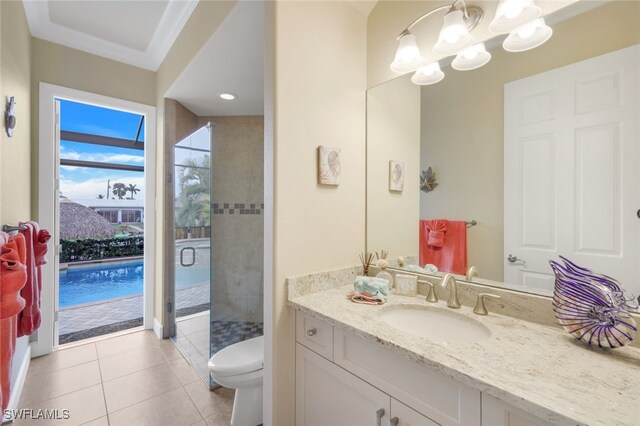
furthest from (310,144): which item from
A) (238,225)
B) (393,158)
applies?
(238,225)

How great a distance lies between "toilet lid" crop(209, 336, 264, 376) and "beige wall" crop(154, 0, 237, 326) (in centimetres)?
139

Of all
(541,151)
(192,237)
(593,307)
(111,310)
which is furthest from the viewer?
(111,310)

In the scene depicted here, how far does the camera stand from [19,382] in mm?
1960

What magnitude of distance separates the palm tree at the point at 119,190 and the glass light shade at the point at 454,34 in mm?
5715

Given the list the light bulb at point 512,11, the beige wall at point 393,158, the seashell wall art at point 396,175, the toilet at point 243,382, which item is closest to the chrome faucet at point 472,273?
the beige wall at point 393,158

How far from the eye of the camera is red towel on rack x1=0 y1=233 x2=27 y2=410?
1.12 metres

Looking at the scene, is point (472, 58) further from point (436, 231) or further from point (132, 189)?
point (132, 189)

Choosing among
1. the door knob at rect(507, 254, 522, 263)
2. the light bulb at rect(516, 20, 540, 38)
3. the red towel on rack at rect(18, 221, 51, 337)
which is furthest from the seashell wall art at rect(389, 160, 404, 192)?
the red towel on rack at rect(18, 221, 51, 337)

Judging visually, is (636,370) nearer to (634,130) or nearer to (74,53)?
(634,130)

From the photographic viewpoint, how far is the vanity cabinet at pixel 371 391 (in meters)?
0.77

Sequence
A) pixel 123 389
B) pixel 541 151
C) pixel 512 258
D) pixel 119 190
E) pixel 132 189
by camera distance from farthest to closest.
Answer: pixel 132 189, pixel 119 190, pixel 123 389, pixel 512 258, pixel 541 151

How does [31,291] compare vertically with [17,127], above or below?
below

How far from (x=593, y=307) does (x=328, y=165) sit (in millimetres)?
1170

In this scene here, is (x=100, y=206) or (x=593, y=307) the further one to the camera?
(x=100, y=206)
